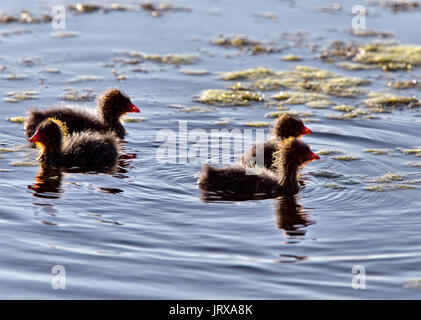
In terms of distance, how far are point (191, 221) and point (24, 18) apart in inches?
453

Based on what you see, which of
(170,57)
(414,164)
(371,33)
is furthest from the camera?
(371,33)

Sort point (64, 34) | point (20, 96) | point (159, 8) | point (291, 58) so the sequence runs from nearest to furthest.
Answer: point (20, 96), point (291, 58), point (64, 34), point (159, 8)

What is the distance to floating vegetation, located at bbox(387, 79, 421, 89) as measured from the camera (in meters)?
14.3

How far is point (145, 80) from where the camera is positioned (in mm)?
14375

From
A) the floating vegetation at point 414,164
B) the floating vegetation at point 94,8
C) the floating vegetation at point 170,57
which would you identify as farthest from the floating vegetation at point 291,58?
the floating vegetation at point 414,164

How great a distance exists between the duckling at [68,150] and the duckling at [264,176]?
1.64 meters

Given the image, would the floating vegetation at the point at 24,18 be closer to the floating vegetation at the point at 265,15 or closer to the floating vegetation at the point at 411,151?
the floating vegetation at the point at 265,15

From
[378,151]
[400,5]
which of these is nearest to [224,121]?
[378,151]

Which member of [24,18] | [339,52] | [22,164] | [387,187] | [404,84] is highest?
[24,18]

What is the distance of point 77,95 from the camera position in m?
13.5

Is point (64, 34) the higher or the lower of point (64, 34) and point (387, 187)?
the higher

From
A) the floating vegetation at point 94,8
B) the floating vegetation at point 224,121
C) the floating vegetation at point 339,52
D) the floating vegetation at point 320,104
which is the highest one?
the floating vegetation at point 94,8

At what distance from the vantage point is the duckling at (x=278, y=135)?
10156 millimetres

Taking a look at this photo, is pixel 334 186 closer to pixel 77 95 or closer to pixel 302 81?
pixel 302 81
